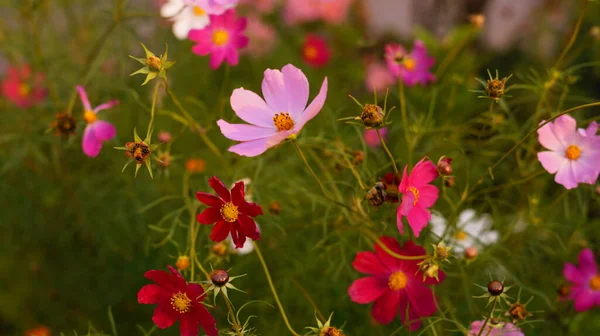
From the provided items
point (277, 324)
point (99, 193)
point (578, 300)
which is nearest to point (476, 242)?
point (578, 300)

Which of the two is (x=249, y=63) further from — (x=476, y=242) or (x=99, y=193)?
(x=476, y=242)

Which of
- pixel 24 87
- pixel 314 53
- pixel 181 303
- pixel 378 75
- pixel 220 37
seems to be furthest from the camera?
pixel 378 75

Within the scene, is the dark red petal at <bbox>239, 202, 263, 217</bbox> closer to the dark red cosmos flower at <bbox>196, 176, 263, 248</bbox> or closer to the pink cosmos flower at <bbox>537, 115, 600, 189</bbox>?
A: the dark red cosmos flower at <bbox>196, 176, 263, 248</bbox>

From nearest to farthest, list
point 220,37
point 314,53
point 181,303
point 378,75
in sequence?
point 181,303 → point 220,37 → point 314,53 → point 378,75

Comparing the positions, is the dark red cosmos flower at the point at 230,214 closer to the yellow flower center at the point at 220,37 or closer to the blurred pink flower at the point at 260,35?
the yellow flower center at the point at 220,37

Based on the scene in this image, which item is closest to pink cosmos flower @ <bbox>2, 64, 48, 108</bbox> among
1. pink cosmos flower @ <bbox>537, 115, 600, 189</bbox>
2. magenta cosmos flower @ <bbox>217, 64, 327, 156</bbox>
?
magenta cosmos flower @ <bbox>217, 64, 327, 156</bbox>

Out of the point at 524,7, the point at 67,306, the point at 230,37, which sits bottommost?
the point at 67,306

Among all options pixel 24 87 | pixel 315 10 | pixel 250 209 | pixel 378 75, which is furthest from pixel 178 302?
pixel 315 10

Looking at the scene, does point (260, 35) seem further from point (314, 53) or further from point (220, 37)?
point (220, 37)

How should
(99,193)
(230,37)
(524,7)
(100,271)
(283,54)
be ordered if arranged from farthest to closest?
(524,7)
(283,54)
(100,271)
(99,193)
(230,37)
